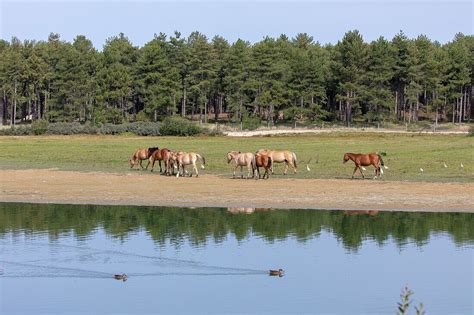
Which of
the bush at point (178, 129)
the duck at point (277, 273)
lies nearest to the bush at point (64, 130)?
the bush at point (178, 129)

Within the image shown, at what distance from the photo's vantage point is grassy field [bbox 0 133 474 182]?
4147cm

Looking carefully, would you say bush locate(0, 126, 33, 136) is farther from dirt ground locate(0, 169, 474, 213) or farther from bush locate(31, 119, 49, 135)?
dirt ground locate(0, 169, 474, 213)

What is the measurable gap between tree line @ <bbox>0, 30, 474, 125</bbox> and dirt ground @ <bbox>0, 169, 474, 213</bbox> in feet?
188

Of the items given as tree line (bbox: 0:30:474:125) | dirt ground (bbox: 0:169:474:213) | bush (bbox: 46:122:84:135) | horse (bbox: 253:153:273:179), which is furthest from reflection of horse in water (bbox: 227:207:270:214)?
tree line (bbox: 0:30:474:125)

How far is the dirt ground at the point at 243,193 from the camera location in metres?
32.1

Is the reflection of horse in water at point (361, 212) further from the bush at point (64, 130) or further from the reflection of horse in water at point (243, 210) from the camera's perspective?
the bush at point (64, 130)

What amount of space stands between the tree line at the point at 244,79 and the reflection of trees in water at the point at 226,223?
6437cm

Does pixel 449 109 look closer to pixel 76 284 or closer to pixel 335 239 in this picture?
pixel 335 239

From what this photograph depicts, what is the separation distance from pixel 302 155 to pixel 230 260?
29034mm

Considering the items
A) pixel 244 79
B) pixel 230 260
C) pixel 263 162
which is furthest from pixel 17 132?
pixel 230 260

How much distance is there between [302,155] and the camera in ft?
165

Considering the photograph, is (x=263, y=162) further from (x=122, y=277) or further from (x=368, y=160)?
(x=122, y=277)

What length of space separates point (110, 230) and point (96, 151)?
93.4ft

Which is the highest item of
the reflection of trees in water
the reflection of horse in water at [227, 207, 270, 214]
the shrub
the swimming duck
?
the shrub
